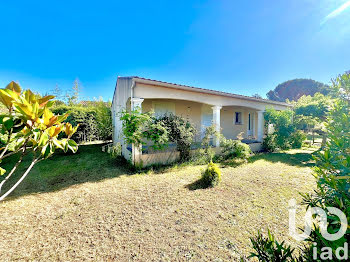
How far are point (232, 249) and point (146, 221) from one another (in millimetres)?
2049

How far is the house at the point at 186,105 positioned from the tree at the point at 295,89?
4699 centimetres

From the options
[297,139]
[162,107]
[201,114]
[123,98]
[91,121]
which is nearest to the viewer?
[123,98]

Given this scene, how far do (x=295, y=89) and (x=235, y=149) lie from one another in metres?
61.0

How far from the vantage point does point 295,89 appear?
51.2m

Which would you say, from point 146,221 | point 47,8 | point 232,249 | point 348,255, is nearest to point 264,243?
point 348,255

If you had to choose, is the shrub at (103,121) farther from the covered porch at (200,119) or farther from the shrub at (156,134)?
the shrub at (156,134)

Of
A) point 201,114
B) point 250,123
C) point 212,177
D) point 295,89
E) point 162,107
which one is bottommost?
point 212,177

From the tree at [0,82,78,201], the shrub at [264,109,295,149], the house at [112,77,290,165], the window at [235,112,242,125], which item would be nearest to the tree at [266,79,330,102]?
the window at [235,112,242,125]

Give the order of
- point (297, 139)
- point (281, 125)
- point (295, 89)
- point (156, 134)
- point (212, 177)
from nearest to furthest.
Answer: point (212, 177), point (156, 134), point (281, 125), point (297, 139), point (295, 89)

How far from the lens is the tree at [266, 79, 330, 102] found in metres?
46.3

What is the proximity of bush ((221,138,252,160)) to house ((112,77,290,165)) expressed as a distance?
2.04ft

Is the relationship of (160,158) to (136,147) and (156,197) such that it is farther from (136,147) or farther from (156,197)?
(156,197)

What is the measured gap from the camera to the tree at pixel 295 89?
4633cm

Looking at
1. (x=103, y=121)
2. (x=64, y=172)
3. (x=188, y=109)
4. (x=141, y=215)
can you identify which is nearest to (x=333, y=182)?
(x=141, y=215)
